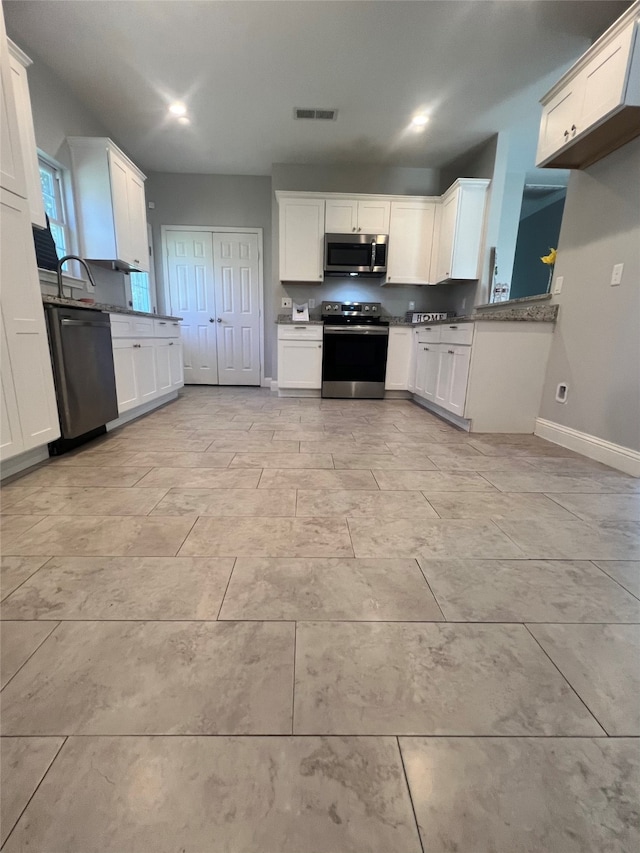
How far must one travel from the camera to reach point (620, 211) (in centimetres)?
220

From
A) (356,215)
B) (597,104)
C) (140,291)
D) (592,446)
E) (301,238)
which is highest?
(356,215)

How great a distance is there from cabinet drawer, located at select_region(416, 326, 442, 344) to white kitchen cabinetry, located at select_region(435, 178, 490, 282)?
2.30 ft

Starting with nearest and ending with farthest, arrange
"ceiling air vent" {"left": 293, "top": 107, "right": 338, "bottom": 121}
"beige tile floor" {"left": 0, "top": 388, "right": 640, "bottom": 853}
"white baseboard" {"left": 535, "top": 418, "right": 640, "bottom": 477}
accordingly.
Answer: "beige tile floor" {"left": 0, "top": 388, "right": 640, "bottom": 853} < "white baseboard" {"left": 535, "top": 418, "right": 640, "bottom": 477} < "ceiling air vent" {"left": 293, "top": 107, "right": 338, "bottom": 121}

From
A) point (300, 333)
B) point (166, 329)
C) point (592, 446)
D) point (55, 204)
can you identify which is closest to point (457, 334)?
point (592, 446)

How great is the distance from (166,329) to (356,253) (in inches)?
92.4

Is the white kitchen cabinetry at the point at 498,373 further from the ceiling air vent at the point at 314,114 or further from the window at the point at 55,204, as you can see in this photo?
the window at the point at 55,204

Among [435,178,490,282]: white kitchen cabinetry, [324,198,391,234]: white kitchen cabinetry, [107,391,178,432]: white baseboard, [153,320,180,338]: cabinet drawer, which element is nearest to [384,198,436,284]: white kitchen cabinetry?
[324,198,391,234]: white kitchen cabinetry

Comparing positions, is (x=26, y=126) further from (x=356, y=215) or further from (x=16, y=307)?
(x=356, y=215)

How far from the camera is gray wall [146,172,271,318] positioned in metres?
4.81

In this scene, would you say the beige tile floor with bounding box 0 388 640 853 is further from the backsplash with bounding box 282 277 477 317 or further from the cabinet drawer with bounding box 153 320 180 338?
the backsplash with bounding box 282 277 477 317

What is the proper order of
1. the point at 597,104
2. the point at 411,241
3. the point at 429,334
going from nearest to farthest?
the point at 597,104 → the point at 429,334 → the point at 411,241

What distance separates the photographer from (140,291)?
15.9 feet

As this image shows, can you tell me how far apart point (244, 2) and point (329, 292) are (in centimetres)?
269

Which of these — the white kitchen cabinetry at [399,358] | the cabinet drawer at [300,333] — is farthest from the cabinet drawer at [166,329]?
the white kitchen cabinetry at [399,358]
